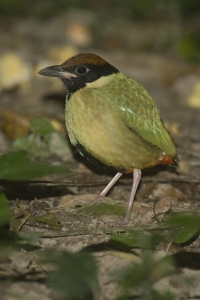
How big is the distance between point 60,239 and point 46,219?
27 centimetres

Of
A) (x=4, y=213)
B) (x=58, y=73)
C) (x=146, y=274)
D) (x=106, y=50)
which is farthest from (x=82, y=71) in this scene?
(x=106, y=50)

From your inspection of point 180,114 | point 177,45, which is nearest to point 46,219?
point 180,114

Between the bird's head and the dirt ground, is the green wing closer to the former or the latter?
the bird's head

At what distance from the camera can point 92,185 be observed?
524 cm

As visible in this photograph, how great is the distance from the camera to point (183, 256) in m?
3.87

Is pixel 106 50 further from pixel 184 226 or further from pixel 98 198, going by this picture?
pixel 184 226

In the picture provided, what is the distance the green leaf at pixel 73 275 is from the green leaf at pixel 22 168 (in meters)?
0.52

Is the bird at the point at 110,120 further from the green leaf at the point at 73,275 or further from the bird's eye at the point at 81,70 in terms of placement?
the green leaf at the point at 73,275

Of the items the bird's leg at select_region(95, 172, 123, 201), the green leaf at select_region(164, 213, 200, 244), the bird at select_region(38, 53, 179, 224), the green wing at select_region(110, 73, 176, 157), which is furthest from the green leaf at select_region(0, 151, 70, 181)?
the bird's leg at select_region(95, 172, 123, 201)

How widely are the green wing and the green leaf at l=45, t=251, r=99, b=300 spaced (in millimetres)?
1750

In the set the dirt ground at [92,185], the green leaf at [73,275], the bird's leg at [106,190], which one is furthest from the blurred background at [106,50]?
the green leaf at [73,275]

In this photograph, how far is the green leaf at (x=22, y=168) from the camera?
10.7 feet

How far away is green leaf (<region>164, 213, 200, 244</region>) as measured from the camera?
317 centimetres

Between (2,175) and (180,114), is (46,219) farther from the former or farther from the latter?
(180,114)
